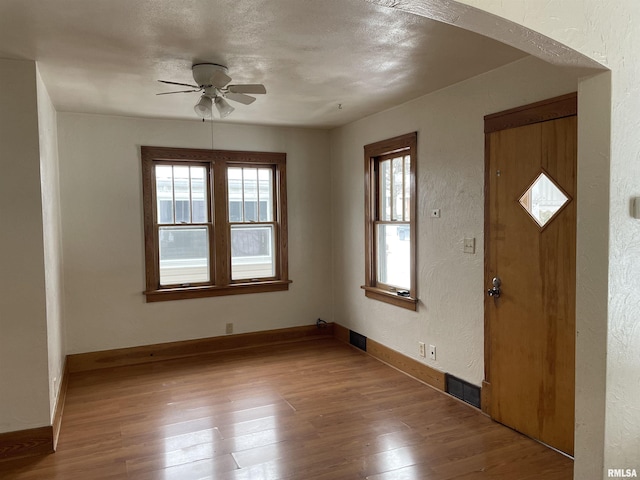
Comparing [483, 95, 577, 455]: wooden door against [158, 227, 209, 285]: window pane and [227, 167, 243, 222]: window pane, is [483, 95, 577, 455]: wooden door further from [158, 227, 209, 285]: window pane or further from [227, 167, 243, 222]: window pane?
[158, 227, 209, 285]: window pane

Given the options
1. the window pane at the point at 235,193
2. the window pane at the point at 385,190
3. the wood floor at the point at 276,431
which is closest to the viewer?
the wood floor at the point at 276,431

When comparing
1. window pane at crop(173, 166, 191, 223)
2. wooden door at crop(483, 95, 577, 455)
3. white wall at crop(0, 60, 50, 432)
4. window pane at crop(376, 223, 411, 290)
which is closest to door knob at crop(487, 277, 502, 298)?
wooden door at crop(483, 95, 577, 455)

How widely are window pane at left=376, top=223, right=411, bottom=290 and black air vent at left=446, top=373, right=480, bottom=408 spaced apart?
98 centimetres

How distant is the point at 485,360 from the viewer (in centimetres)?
344

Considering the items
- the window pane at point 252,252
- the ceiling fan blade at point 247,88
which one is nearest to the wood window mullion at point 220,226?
the window pane at point 252,252

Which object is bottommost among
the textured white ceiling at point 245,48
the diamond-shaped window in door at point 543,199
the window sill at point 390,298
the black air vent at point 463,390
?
the black air vent at point 463,390

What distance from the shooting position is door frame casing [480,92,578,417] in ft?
9.15

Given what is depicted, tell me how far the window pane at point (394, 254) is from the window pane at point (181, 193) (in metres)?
2.04

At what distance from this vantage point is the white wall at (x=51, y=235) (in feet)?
10.4

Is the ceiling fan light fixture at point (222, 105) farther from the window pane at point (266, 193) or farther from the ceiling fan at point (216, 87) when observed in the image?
the window pane at point (266, 193)

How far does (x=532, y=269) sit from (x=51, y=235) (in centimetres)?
349

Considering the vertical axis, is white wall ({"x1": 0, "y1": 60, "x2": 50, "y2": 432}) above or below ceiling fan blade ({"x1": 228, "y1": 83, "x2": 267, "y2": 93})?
below

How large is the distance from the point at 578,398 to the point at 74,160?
178 inches

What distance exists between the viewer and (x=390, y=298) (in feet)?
14.9
